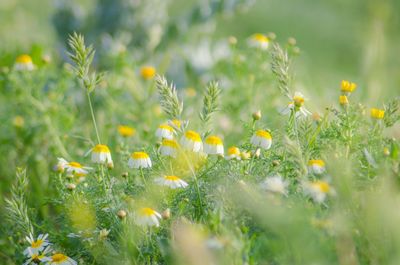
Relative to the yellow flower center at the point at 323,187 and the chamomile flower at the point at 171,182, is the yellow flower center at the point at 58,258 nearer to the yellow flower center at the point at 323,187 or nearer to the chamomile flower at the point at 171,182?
the chamomile flower at the point at 171,182

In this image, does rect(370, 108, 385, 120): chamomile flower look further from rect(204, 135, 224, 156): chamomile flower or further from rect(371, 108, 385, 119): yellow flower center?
rect(204, 135, 224, 156): chamomile flower

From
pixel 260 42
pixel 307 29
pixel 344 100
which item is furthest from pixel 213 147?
pixel 307 29

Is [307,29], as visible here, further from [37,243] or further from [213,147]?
[37,243]

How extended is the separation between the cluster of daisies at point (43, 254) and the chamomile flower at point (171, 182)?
13.9 inches

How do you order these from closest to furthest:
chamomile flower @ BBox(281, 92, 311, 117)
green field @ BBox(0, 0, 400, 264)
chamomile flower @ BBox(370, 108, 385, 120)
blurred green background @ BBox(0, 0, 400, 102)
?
green field @ BBox(0, 0, 400, 264) < chamomile flower @ BBox(281, 92, 311, 117) < chamomile flower @ BBox(370, 108, 385, 120) < blurred green background @ BBox(0, 0, 400, 102)

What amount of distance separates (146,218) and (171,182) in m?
0.20

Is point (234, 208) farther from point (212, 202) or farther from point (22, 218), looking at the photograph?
point (22, 218)

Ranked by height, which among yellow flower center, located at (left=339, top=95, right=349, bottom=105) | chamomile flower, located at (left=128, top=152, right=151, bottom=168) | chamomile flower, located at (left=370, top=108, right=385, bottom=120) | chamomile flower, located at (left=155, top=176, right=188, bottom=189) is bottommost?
chamomile flower, located at (left=155, top=176, right=188, bottom=189)

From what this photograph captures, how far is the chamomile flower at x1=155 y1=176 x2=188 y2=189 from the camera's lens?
6.24 feet

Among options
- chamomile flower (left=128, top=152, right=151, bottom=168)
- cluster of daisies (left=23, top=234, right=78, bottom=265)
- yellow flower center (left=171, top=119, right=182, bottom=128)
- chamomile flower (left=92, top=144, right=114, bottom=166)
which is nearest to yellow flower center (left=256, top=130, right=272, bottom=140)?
yellow flower center (left=171, top=119, right=182, bottom=128)

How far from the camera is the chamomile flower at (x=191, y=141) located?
77.0 inches

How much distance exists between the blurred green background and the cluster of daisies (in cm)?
222

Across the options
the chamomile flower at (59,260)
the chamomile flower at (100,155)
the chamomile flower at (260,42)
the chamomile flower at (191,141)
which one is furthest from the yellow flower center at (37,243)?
the chamomile flower at (260,42)

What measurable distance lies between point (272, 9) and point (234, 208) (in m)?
6.46
